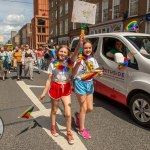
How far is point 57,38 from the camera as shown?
46.6 m

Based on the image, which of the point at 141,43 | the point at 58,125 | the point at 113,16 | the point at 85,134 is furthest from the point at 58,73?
the point at 113,16

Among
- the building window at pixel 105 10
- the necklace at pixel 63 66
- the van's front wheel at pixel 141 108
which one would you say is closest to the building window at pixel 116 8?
the building window at pixel 105 10

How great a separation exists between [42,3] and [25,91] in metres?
75.4

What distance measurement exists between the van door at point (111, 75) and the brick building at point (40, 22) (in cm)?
7329

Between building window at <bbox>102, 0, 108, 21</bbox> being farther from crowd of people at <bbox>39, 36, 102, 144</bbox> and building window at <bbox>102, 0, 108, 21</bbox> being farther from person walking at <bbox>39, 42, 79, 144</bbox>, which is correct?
person walking at <bbox>39, 42, 79, 144</bbox>

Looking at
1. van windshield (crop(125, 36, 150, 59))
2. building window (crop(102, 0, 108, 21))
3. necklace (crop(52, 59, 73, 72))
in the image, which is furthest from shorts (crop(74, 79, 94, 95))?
building window (crop(102, 0, 108, 21))

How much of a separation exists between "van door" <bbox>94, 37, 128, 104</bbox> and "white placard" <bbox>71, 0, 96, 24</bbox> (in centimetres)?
115

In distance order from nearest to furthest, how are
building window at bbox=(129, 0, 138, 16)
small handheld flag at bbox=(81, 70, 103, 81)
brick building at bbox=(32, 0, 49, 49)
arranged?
small handheld flag at bbox=(81, 70, 103, 81), building window at bbox=(129, 0, 138, 16), brick building at bbox=(32, 0, 49, 49)

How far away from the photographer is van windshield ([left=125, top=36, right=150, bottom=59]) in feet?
15.5

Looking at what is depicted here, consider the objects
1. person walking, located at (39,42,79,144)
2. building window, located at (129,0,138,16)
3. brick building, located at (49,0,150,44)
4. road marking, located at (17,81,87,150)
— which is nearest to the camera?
road marking, located at (17,81,87,150)

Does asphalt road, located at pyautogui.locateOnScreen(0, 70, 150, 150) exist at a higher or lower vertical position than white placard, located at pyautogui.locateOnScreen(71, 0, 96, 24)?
lower

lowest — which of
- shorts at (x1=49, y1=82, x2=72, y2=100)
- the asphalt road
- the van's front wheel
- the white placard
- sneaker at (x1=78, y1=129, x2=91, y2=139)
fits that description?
the asphalt road

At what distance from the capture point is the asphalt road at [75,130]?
3686mm

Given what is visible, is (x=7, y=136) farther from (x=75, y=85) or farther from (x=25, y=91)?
(x=25, y=91)
